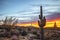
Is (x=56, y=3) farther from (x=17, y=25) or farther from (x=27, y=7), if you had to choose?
(x=17, y=25)

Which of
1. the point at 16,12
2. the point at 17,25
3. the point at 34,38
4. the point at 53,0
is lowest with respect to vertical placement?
the point at 34,38

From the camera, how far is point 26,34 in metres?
9.80

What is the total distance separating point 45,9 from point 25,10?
109 centimetres

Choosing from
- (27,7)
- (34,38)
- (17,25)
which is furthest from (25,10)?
(34,38)

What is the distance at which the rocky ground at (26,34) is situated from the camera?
9234mm

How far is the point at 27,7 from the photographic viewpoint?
373 inches

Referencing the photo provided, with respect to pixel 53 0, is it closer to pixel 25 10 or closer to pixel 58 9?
pixel 58 9

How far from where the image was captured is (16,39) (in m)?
9.06

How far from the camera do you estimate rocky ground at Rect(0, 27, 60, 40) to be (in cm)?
923

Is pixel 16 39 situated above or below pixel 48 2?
below

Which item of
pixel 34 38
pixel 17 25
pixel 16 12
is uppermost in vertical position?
pixel 16 12

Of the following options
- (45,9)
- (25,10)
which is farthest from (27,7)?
(45,9)

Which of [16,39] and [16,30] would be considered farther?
[16,30]

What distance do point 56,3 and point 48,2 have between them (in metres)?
0.45
